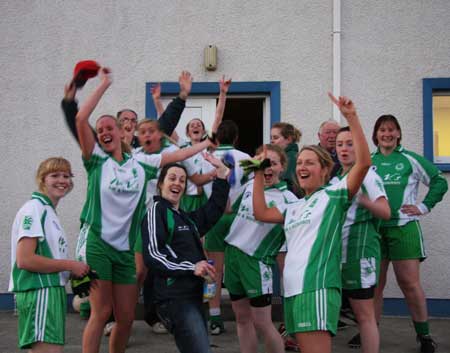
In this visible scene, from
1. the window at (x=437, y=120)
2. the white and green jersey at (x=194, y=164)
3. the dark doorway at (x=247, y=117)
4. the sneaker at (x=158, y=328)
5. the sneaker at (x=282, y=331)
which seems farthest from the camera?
the dark doorway at (x=247, y=117)

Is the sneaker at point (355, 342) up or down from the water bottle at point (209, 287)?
down

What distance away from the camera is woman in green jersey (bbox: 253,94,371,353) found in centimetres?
341

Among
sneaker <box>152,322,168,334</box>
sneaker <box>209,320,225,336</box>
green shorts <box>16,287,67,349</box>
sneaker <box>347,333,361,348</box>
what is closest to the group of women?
green shorts <box>16,287,67,349</box>

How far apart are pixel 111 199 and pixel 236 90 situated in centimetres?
370

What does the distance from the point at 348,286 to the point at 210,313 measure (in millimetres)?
1913

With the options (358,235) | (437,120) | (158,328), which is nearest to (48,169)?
(358,235)

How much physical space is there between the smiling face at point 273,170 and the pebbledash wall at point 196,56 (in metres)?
2.91

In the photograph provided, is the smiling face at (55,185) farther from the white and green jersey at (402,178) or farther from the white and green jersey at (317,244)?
the white and green jersey at (402,178)

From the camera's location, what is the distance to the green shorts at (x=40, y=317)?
3562 millimetres

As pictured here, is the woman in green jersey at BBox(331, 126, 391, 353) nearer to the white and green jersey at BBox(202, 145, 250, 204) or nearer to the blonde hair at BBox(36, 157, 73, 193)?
the white and green jersey at BBox(202, 145, 250, 204)

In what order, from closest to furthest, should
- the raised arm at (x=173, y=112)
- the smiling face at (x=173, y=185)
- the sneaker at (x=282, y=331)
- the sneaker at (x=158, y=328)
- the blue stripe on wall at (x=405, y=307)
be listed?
the smiling face at (x=173, y=185)
the raised arm at (x=173, y=112)
the sneaker at (x=282, y=331)
the sneaker at (x=158, y=328)
the blue stripe on wall at (x=405, y=307)

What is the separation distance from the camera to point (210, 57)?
25.1ft

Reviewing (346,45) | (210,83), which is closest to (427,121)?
(346,45)

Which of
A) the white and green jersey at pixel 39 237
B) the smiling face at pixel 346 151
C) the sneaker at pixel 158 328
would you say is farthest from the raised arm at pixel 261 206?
the sneaker at pixel 158 328
